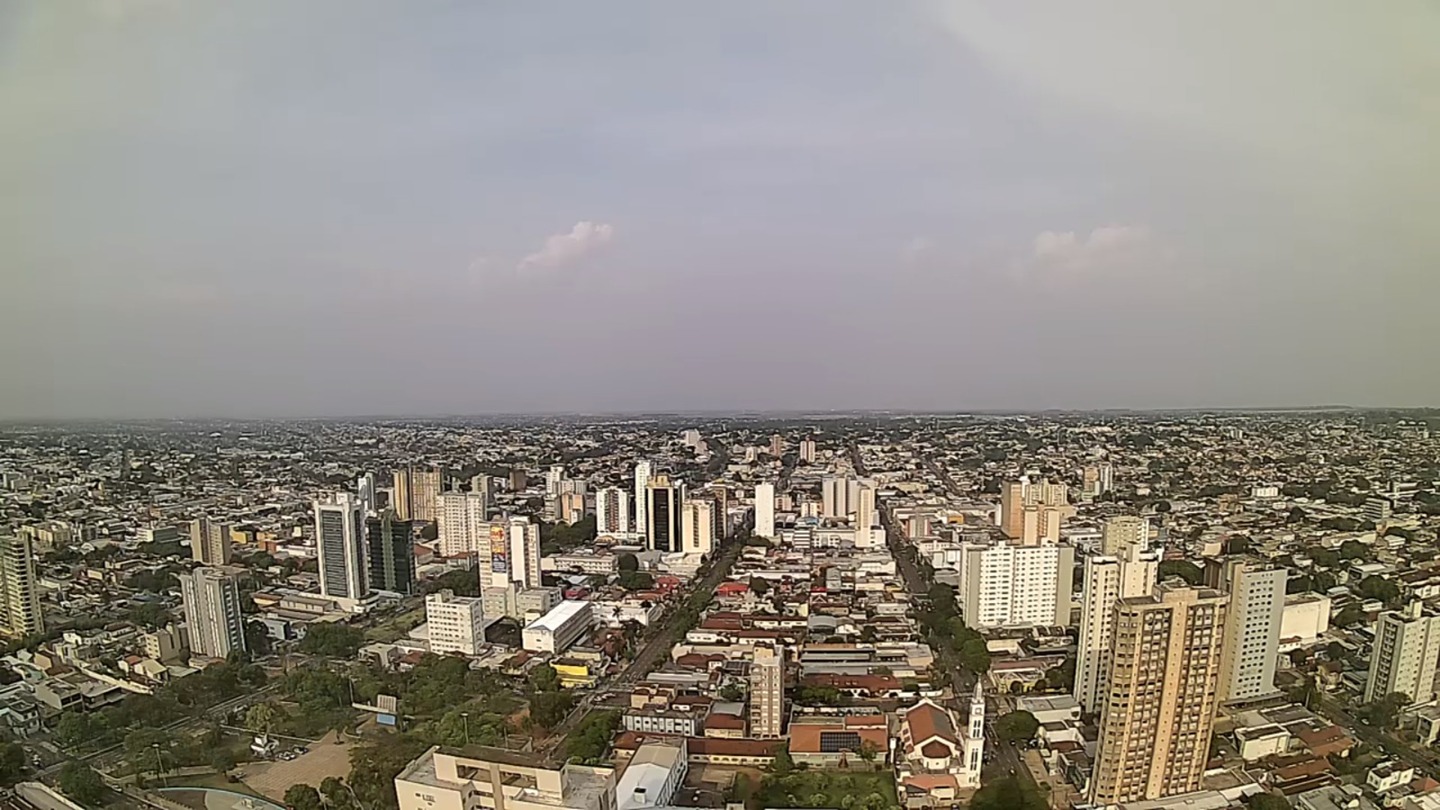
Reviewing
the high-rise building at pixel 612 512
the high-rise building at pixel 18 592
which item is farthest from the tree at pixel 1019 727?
the high-rise building at pixel 18 592

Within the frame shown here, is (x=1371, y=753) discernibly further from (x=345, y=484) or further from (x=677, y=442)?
(x=677, y=442)

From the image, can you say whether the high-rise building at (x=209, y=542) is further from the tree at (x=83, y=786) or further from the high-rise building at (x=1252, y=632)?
the high-rise building at (x=1252, y=632)

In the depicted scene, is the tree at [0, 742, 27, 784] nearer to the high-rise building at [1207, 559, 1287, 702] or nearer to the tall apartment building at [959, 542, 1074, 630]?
the tall apartment building at [959, 542, 1074, 630]

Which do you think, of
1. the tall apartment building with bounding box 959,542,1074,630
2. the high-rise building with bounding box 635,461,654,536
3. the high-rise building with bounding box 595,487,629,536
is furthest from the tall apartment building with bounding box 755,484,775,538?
the tall apartment building with bounding box 959,542,1074,630

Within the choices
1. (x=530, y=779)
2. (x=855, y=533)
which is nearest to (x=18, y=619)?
(x=530, y=779)

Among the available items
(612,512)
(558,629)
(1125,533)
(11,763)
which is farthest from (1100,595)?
(11,763)

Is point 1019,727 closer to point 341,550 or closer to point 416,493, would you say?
point 341,550
